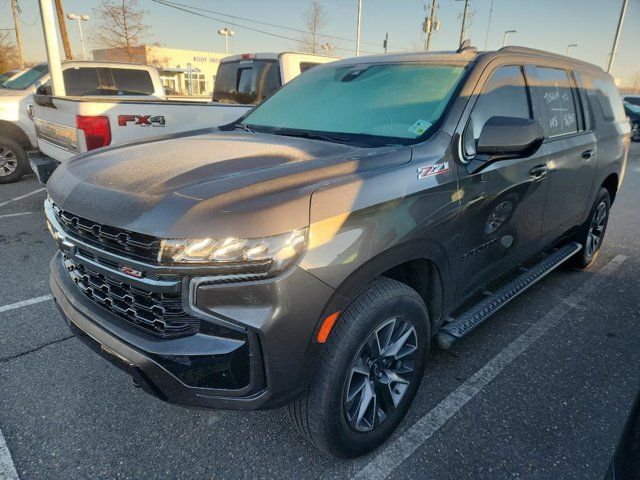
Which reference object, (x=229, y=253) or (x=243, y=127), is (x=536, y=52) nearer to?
(x=243, y=127)

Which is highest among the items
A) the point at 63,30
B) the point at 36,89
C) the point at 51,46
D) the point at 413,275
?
the point at 63,30

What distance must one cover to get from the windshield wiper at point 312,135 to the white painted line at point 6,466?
2.16 m

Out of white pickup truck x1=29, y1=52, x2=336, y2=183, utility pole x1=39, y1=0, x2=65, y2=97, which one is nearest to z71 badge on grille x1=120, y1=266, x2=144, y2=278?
white pickup truck x1=29, y1=52, x2=336, y2=183

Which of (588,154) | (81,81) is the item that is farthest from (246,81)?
(588,154)

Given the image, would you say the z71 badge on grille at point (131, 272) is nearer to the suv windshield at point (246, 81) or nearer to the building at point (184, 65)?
the suv windshield at point (246, 81)

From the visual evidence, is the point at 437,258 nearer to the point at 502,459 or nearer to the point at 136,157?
the point at 502,459

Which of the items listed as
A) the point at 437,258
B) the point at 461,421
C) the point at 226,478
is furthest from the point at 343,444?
the point at 437,258

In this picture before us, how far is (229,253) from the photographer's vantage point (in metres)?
1.55

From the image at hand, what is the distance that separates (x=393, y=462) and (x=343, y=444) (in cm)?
31

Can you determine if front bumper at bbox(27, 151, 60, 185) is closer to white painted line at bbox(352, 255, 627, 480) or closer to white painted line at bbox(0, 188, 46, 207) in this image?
white painted line at bbox(0, 188, 46, 207)

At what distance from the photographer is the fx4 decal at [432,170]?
2051 mm

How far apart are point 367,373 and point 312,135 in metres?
1.38

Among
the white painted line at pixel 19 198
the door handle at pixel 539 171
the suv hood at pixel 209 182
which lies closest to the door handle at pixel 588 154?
the door handle at pixel 539 171

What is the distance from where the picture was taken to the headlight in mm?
1539
